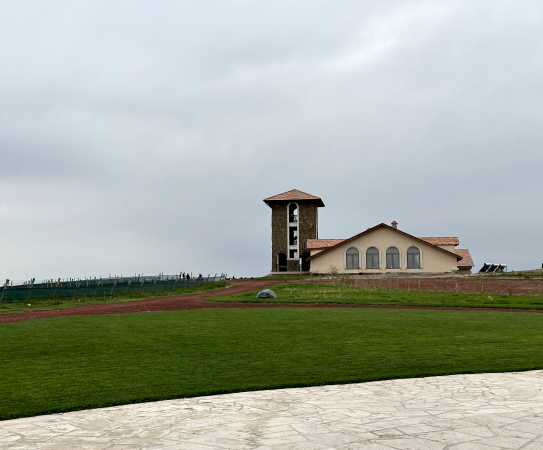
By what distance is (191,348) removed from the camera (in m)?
11.3

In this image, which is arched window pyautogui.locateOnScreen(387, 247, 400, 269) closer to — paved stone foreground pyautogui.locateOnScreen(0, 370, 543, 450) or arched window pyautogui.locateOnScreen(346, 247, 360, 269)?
arched window pyautogui.locateOnScreen(346, 247, 360, 269)

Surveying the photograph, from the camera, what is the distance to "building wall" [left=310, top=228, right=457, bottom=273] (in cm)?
5772

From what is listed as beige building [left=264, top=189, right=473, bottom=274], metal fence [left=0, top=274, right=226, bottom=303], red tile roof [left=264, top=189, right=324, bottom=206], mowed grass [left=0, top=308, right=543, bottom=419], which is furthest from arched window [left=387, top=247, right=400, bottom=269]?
mowed grass [left=0, top=308, right=543, bottom=419]

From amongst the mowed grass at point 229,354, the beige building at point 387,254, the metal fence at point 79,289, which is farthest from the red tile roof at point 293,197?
the mowed grass at point 229,354

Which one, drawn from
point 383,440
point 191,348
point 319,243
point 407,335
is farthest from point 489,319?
point 319,243

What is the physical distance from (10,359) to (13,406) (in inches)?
157

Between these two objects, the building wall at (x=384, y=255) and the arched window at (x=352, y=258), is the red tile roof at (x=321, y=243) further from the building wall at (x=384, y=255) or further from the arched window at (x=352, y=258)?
the arched window at (x=352, y=258)

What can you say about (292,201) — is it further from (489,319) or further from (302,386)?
(302,386)

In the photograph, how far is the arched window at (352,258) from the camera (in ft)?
194

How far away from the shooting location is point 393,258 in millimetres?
58625

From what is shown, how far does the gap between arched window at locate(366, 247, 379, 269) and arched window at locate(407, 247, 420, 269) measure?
136 inches

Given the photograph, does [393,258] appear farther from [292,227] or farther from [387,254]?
[292,227]

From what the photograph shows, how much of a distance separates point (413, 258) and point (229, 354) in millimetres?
50657

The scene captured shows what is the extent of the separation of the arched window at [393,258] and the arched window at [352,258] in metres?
3.37
